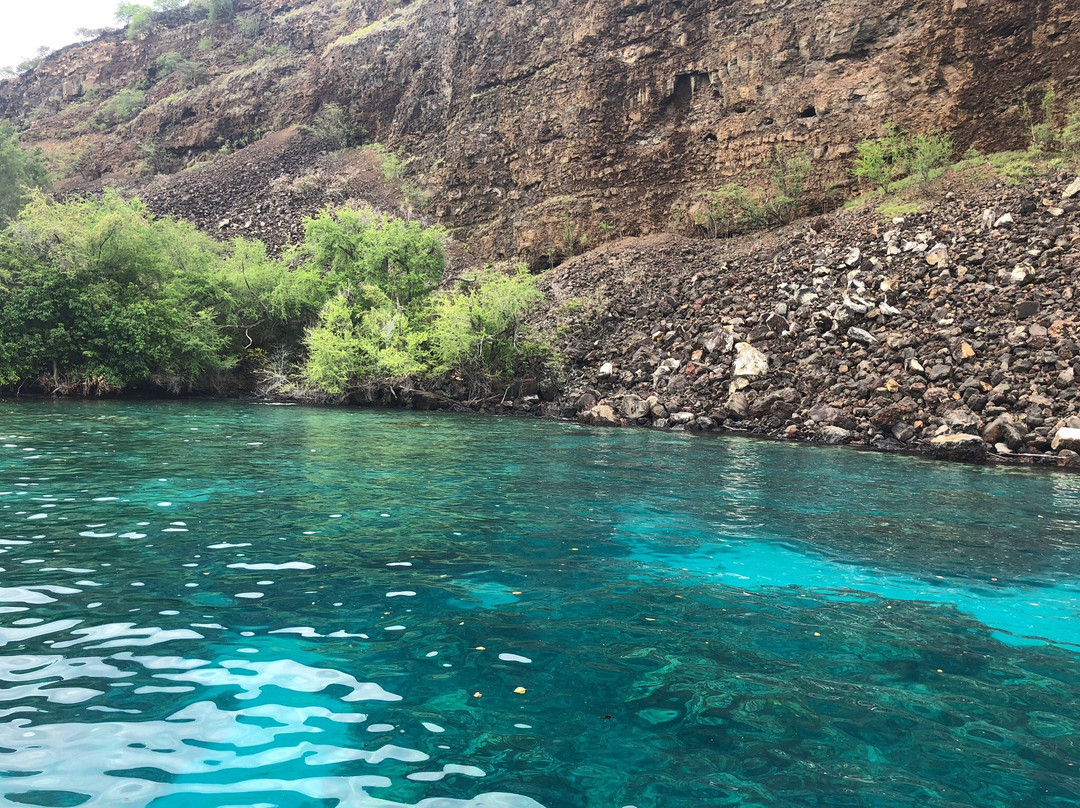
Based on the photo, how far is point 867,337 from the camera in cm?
1973

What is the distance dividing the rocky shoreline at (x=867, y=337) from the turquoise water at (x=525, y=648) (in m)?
7.43

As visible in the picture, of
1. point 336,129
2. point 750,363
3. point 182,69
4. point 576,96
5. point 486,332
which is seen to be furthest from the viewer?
point 182,69

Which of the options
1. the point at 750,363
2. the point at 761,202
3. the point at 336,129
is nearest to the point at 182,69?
the point at 336,129

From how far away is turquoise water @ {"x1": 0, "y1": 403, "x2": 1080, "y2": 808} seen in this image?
283cm

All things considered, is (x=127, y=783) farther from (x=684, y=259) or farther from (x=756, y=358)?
(x=684, y=259)

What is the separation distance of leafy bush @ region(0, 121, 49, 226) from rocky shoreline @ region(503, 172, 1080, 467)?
38.4 meters

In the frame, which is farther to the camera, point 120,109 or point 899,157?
point 120,109

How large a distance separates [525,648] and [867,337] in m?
18.8

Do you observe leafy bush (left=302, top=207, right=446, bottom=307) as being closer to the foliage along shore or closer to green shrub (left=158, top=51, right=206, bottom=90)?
the foliage along shore

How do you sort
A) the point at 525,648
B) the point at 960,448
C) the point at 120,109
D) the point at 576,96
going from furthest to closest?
the point at 120,109, the point at 576,96, the point at 960,448, the point at 525,648

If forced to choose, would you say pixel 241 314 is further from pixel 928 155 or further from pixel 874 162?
pixel 928 155

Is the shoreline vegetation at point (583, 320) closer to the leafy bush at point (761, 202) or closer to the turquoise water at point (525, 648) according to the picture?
the leafy bush at point (761, 202)

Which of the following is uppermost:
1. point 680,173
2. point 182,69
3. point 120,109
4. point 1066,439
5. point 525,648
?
point 182,69

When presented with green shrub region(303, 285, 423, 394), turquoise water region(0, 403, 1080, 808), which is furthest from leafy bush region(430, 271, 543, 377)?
turquoise water region(0, 403, 1080, 808)
